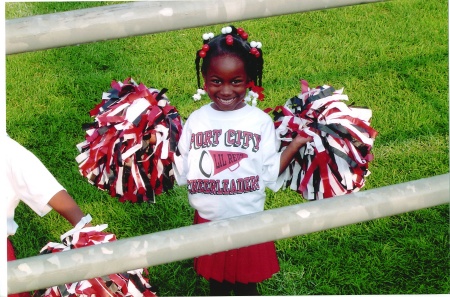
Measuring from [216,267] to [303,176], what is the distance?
0.47 m

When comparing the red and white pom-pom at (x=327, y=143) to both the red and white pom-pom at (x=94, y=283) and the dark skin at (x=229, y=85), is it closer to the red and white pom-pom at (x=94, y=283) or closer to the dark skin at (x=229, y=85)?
the dark skin at (x=229, y=85)

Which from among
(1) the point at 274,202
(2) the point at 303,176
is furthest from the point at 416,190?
(1) the point at 274,202

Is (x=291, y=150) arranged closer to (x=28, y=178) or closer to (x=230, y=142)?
(x=230, y=142)

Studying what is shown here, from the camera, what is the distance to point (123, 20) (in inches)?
54.1

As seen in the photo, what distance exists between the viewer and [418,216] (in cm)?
350

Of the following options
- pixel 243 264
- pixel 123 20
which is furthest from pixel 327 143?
pixel 123 20

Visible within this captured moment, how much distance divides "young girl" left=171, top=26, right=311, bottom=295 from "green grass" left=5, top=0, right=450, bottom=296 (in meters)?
0.90

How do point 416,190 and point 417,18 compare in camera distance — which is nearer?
point 416,190

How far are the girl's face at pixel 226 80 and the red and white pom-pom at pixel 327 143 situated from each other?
195 millimetres

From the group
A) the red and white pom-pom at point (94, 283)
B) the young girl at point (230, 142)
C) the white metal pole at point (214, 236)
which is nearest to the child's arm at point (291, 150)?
the young girl at point (230, 142)

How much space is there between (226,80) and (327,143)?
380 mm

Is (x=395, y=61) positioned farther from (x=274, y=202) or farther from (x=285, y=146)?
(x=285, y=146)

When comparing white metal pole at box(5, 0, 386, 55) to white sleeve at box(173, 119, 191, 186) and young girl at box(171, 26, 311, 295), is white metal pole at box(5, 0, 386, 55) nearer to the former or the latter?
young girl at box(171, 26, 311, 295)

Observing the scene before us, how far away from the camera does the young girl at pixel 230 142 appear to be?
7.60 ft
